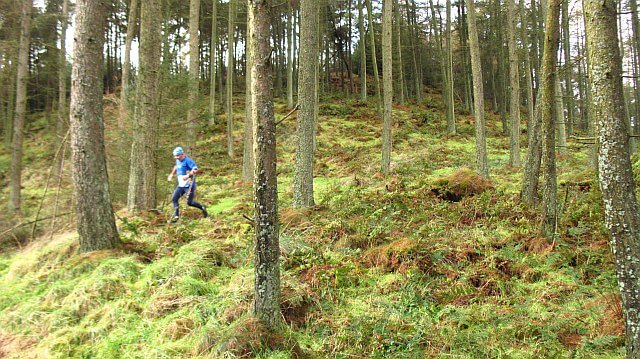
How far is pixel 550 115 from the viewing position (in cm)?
684

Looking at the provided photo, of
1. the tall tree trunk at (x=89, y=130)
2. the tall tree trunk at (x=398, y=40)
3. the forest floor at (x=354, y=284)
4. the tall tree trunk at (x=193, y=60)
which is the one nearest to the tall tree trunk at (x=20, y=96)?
the tall tree trunk at (x=193, y=60)

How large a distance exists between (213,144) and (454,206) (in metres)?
18.1

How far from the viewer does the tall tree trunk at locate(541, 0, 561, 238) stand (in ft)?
22.4

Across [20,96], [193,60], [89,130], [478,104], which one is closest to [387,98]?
[478,104]

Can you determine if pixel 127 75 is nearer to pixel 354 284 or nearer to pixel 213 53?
pixel 213 53

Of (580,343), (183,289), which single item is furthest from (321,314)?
(580,343)

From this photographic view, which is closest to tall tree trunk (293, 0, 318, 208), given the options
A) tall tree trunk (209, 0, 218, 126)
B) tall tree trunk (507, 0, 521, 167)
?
tall tree trunk (507, 0, 521, 167)

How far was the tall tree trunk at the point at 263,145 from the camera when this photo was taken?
4.02 m

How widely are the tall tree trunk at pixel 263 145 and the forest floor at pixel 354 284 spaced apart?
828mm

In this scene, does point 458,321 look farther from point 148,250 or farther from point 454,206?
point 148,250

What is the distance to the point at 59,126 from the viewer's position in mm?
14883

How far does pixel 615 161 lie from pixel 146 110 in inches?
392

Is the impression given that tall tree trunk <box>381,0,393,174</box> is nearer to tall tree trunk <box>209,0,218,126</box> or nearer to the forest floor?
the forest floor

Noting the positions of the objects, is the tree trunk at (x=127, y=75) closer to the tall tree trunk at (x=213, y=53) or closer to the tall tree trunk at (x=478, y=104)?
the tall tree trunk at (x=213, y=53)
